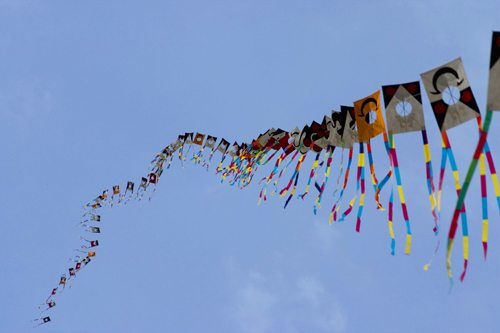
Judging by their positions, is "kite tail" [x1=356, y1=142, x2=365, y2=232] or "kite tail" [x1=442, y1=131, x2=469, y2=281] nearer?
A: "kite tail" [x1=442, y1=131, x2=469, y2=281]

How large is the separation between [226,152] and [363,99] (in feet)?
42.5

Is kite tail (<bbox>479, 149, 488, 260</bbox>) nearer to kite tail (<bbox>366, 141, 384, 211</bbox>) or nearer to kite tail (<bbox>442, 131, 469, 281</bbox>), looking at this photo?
kite tail (<bbox>442, 131, 469, 281</bbox>)

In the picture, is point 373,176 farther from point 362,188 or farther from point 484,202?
point 484,202

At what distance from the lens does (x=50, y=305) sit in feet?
121

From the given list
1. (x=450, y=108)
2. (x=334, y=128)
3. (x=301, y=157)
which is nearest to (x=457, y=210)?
(x=450, y=108)

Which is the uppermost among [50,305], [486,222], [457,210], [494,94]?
[50,305]

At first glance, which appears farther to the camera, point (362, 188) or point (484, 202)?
point (362, 188)

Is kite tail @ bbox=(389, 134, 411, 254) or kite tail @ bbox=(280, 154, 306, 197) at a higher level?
kite tail @ bbox=(280, 154, 306, 197)

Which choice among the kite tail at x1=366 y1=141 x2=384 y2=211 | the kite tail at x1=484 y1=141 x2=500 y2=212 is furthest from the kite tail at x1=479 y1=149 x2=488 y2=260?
the kite tail at x1=366 y1=141 x2=384 y2=211

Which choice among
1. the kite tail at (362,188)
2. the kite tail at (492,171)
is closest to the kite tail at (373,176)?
the kite tail at (362,188)

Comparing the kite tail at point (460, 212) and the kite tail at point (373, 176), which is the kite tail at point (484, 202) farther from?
the kite tail at point (373, 176)

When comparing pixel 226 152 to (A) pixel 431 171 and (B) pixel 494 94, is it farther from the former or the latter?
(B) pixel 494 94

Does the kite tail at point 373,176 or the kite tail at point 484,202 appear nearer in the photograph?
the kite tail at point 484,202

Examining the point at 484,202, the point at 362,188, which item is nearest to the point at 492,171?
the point at 484,202
